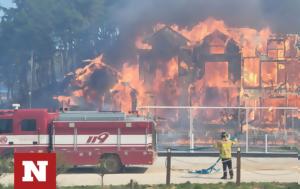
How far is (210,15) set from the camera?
164 ft

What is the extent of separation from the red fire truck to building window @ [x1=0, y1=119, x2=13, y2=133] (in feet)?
0.13

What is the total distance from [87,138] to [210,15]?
30.3 m

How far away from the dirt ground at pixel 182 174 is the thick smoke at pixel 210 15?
24.0 metres

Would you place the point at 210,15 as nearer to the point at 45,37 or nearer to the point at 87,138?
the point at 45,37

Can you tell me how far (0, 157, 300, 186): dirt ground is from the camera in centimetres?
1948

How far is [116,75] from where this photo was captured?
48062mm

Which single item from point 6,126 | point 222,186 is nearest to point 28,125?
point 6,126

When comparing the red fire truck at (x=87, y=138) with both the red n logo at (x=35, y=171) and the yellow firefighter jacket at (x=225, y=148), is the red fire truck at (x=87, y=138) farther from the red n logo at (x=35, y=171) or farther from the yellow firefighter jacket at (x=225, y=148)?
the red n logo at (x=35, y=171)

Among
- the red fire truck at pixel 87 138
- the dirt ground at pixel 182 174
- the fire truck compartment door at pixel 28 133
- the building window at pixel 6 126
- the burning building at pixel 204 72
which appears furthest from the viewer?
the burning building at pixel 204 72

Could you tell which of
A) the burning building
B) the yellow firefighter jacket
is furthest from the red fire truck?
the burning building

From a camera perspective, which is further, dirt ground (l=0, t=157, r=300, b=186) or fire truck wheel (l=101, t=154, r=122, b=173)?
fire truck wheel (l=101, t=154, r=122, b=173)

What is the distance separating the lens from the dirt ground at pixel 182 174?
19.5 m

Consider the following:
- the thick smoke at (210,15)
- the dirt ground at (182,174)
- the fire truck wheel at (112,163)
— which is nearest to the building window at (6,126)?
the dirt ground at (182,174)

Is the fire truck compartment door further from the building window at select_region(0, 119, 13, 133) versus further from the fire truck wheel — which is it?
the fire truck wheel
